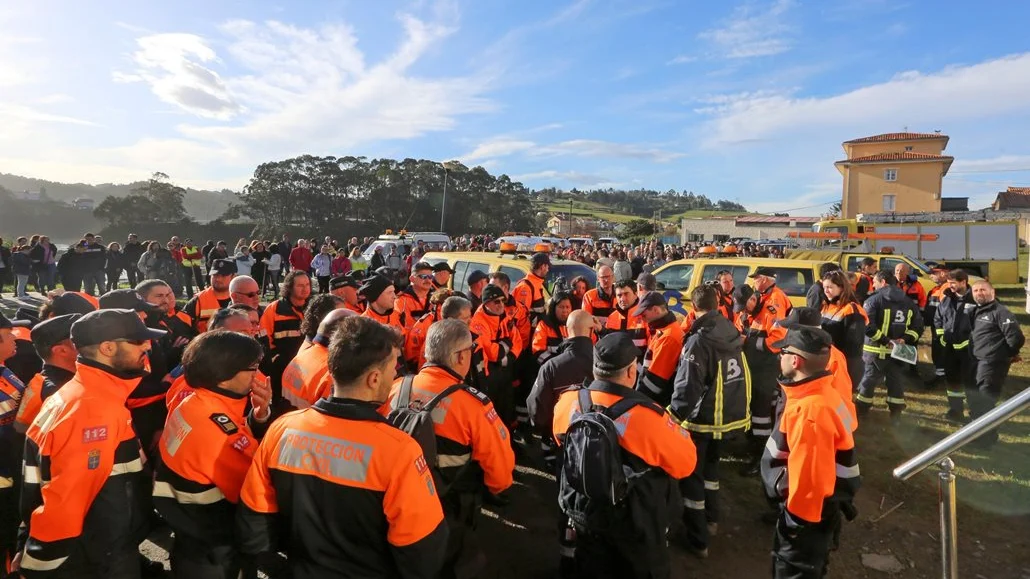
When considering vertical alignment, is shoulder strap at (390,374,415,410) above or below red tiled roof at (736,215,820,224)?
below

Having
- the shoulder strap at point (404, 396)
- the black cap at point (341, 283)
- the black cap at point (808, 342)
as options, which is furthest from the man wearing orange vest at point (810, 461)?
the black cap at point (341, 283)

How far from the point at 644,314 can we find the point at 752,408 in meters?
1.86

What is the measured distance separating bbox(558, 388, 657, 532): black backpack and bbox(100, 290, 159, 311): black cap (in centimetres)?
349

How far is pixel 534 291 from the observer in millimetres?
6684

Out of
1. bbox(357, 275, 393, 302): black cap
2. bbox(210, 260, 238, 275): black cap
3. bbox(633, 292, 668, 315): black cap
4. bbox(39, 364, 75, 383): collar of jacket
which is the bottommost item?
bbox(39, 364, 75, 383): collar of jacket

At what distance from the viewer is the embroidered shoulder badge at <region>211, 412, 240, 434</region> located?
2.16 m

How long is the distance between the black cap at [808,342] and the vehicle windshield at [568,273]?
515 cm

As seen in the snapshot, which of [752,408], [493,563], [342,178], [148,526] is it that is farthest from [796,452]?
[342,178]

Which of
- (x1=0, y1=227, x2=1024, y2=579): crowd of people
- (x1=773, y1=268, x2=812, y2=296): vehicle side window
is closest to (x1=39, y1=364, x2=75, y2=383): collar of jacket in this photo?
(x1=0, y1=227, x2=1024, y2=579): crowd of people

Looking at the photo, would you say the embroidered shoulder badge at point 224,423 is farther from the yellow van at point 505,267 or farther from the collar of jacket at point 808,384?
the yellow van at point 505,267

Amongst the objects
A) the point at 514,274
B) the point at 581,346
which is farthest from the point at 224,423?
the point at 514,274

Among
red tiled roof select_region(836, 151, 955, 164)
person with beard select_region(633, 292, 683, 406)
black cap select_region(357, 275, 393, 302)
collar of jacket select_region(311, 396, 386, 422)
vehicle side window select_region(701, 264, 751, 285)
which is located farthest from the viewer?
red tiled roof select_region(836, 151, 955, 164)

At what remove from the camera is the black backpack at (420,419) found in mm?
2283

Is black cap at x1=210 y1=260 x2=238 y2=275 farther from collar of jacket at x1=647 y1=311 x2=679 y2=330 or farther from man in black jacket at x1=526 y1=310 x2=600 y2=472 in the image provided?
collar of jacket at x1=647 y1=311 x2=679 y2=330
